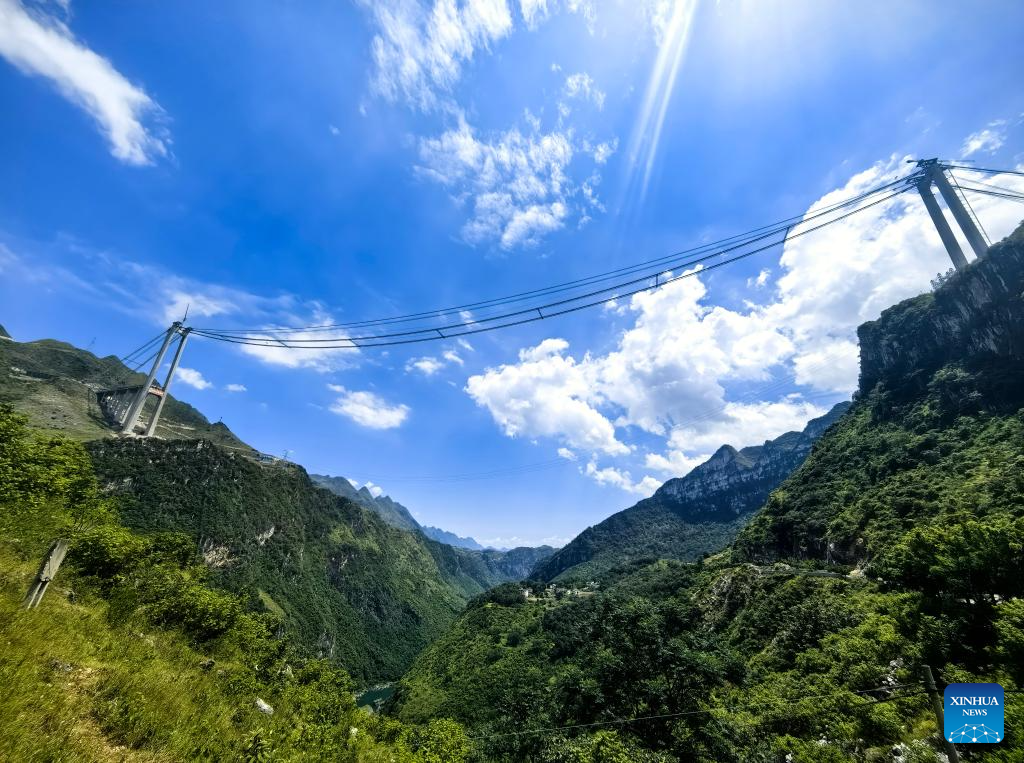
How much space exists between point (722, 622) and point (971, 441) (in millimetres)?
61434

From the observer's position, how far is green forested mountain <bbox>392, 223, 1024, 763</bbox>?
77.4ft

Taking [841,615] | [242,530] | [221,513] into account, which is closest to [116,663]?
[841,615]

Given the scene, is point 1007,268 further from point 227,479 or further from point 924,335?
point 227,479

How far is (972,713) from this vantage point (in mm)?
10609

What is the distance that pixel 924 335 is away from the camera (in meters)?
115

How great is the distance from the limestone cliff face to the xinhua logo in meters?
107

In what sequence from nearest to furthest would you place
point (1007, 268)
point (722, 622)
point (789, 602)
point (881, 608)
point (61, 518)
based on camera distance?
point (61, 518) < point (881, 608) < point (789, 602) < point (722, 622) < point (1007, 268)

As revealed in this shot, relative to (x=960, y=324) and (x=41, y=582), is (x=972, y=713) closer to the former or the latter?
(x=41, y=582)

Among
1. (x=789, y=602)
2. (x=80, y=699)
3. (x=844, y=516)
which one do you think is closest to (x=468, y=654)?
(x=789, y=602)

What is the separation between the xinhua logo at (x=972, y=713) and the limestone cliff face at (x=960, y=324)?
107 meters

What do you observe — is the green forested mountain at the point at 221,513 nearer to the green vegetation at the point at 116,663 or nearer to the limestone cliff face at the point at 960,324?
the green vegetation at the point at 116,663

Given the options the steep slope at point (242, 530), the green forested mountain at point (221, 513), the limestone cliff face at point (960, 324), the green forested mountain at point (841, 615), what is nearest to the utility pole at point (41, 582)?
the green forested mountain at point (841, 615)

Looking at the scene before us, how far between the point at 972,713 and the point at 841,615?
41.4 meters

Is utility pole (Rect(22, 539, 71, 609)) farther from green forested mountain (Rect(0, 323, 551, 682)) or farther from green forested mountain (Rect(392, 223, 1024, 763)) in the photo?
green forested mountain (Rect(0, 323, 551, 682))
